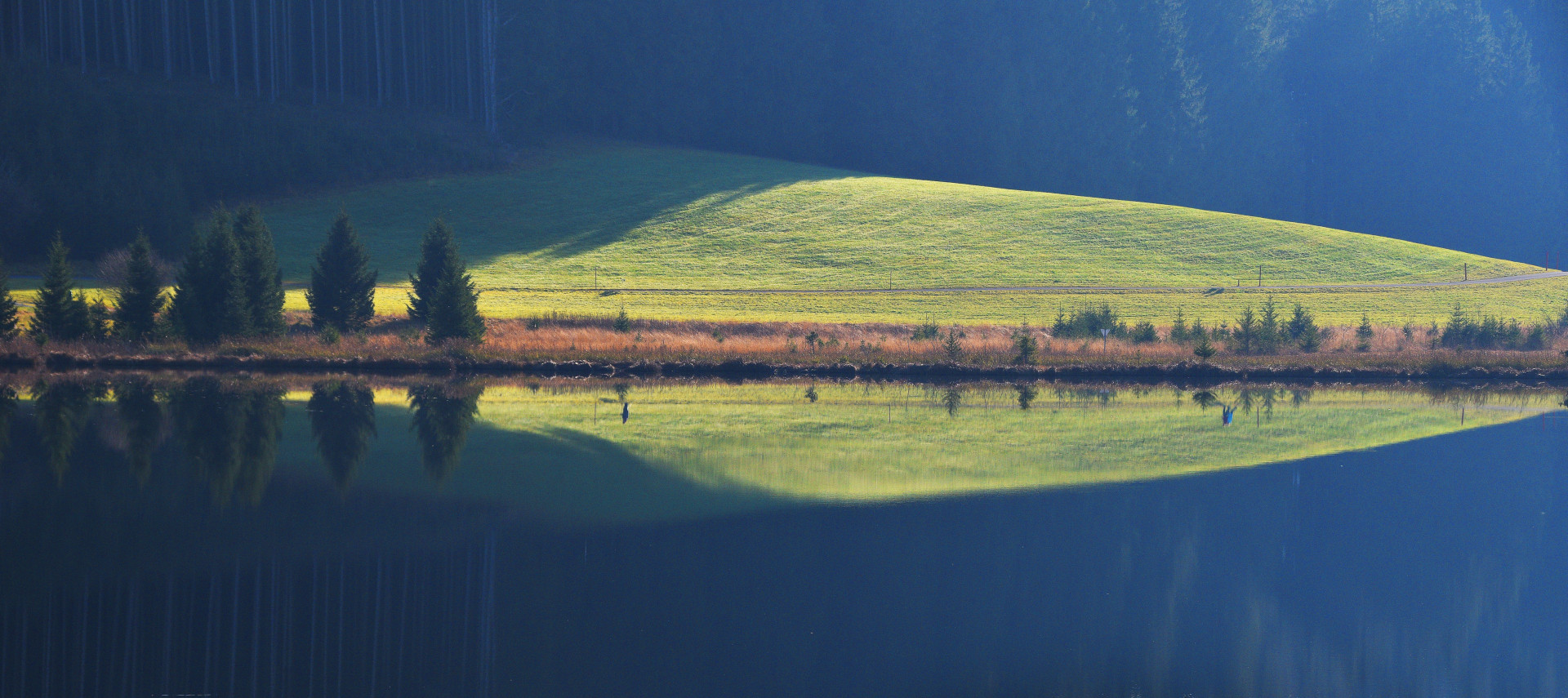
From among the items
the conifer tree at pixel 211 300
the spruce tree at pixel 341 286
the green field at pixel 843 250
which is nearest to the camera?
the conifer tree at pixel 211 300

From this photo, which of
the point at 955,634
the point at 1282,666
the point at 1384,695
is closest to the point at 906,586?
the point at 955,634

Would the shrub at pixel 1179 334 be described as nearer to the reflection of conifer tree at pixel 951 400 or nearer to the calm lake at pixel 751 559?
the reflection of conifer tree at pixel 951 400

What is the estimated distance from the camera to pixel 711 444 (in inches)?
862

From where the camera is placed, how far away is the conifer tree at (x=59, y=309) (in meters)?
34.7

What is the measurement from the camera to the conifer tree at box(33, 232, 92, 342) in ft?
114

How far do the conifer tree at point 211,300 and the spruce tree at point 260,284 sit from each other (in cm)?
61

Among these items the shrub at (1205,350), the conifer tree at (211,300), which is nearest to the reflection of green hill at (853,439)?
the shrub at (1205,350)

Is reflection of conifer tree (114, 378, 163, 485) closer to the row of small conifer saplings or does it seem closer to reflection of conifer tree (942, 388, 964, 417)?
the row of small conifer saplings

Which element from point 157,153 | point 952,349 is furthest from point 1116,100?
point 157,153

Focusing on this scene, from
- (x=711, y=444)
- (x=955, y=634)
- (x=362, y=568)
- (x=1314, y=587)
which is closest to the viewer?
(x=955, y=634)

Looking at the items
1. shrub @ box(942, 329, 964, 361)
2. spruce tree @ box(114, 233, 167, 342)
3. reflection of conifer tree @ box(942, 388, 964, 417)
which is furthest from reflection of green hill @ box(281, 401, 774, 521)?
shrub @ box(942, 329, 964, 361)

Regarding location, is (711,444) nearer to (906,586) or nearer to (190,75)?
(906,586)

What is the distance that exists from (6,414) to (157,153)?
49.1 meters

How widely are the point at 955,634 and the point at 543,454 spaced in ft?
34.7
